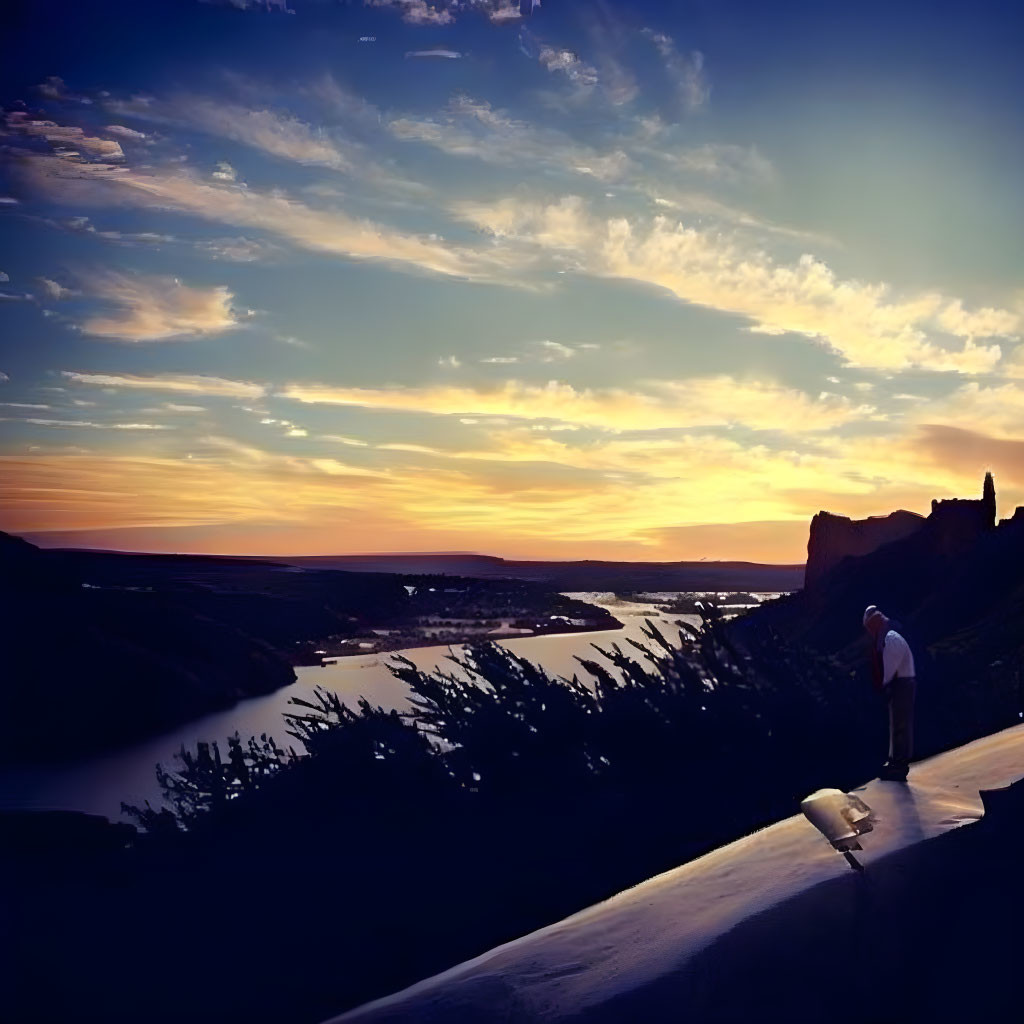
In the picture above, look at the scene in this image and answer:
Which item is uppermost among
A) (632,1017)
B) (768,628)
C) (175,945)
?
(768,628)

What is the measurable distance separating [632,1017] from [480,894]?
302cm

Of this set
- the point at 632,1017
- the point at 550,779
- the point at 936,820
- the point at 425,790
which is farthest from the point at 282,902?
the point at 936,820

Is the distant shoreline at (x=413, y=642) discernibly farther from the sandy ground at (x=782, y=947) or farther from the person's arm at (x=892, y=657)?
the sandy ground at (x=782, y=947)

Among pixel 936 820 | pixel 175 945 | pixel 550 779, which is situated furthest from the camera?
pixel 550 779

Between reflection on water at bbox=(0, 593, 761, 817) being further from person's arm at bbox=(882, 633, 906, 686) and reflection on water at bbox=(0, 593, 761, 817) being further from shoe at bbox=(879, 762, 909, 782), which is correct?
shoe at bbox=(879, 762, 909, 782)

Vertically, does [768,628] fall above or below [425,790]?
above

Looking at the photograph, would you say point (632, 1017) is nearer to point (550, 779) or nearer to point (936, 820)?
point (936, 820)

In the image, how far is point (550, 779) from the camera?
7.51 metres

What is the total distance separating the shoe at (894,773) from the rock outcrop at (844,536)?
21.7m

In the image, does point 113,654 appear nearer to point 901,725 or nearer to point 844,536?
point 901,725

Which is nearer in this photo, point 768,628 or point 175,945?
point 175,945

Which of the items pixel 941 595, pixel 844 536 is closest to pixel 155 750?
pixel 941 595

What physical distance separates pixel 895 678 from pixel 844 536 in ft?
75.3

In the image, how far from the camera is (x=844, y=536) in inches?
1178
